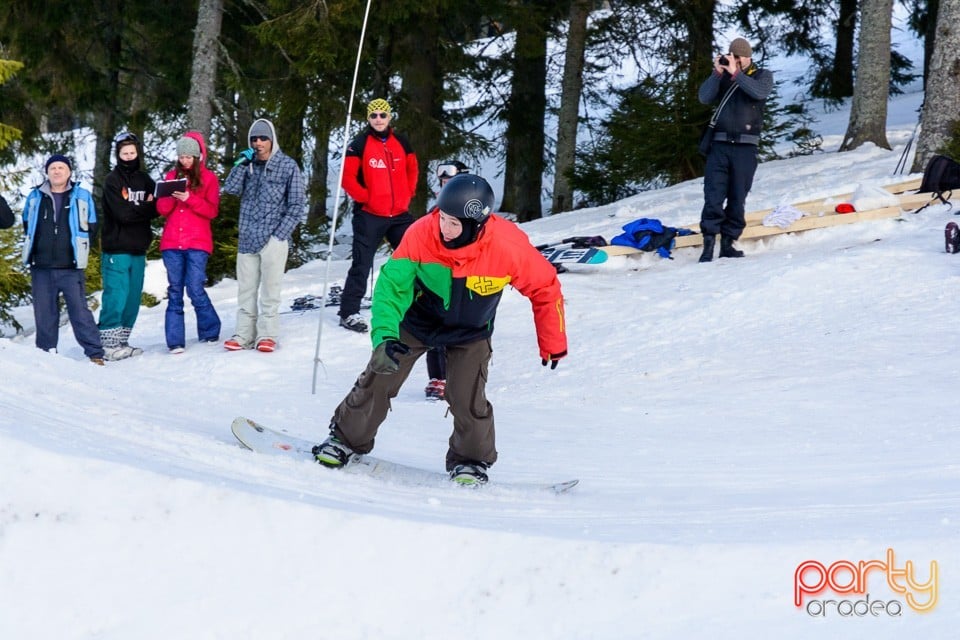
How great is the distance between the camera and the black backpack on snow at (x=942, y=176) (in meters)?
10.9

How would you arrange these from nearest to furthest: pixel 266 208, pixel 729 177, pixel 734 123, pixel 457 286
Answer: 1. pixel 457 286
2. pixel 266 208
3. pixel 734 123
4. pixel 729 177

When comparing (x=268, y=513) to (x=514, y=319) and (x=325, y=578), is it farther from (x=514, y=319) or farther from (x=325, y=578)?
(x=514, y=319)

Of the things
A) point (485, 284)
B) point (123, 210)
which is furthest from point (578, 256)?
point (485, 284)

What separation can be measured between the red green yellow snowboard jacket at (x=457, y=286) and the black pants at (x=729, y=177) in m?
5.43

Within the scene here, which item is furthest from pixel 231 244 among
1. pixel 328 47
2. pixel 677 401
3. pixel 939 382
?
pixel 939 382

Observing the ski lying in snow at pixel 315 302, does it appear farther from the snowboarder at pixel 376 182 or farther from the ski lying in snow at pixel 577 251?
the ski lying in snow at pixel 577 251

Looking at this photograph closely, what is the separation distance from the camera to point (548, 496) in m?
5.12

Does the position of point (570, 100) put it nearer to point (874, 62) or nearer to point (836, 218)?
point (874, 62)

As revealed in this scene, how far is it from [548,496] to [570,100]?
13.0 m

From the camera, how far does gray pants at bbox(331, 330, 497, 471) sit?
→ 528 cm

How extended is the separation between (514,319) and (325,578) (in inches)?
249

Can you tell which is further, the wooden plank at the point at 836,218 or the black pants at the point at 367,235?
the wooden plank at the point at 836,218

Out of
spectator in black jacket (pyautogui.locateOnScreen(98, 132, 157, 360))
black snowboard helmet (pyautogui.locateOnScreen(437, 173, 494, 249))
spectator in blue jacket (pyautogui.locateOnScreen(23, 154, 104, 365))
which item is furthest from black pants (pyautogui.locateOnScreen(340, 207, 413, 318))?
black snowboard helmet (pyautogui.locateOnScreen(437, 173, 494, 249))

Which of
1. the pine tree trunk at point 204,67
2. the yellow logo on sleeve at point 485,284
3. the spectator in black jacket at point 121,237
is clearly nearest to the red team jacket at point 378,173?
the spectator in black jacket at point 121,237
